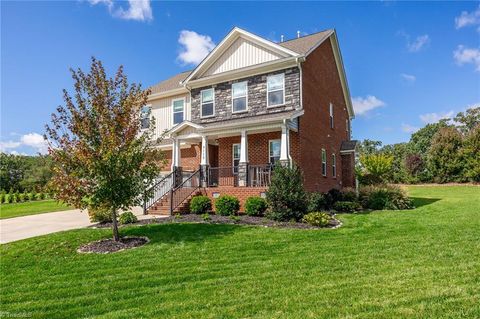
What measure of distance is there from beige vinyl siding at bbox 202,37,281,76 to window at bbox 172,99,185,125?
2.90 metres

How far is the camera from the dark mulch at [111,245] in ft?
28.5

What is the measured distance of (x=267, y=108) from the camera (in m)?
16.8

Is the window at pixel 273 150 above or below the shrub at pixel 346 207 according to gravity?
above

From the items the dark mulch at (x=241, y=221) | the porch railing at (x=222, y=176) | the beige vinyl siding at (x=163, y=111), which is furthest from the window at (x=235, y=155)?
the beige vinyl siding at (x=163, y=111)

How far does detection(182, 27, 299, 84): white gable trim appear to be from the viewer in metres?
16.5

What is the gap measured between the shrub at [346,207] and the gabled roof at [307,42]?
305 inches

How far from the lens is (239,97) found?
58.6ft

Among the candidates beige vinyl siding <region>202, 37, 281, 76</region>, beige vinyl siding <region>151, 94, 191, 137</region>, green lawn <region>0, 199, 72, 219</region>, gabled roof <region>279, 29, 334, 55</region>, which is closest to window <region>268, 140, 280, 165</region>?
beige vinyl siding <region>202, 37, 281, 76</region>

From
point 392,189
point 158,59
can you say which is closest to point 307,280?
point 392,189

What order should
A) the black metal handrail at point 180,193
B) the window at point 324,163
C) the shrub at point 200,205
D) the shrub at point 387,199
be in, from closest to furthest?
1. the shrub at point 200,205
2. the black metal handrail at point 180,193
3. the shrub at point 387,199
4. the window at point 324,163

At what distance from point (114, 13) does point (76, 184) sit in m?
7.53

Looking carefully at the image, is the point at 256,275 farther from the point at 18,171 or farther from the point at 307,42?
the point at 18,171

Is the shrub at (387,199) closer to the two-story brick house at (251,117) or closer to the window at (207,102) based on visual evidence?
the two-story brick house at (251,117)

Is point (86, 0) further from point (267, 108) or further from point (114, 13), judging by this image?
point (267, 108)
